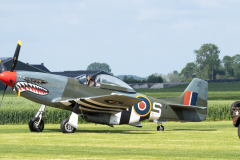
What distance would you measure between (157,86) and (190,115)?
102055 millimetres

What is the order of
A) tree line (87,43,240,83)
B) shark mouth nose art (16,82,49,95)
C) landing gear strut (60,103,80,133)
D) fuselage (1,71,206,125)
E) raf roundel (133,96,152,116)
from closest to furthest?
landing gear strut (60,103,80,133)
shark mouth nose art (16,82,49,95)
fuselage (1,71,206,125)
raf roundel (133,96,152,116)
tree line (87,43,240,83)

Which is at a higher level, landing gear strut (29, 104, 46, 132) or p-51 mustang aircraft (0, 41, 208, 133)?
p-51 mustang aircraft (0, 41, 208, 133)

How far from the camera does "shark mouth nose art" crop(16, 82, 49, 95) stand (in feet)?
56.8

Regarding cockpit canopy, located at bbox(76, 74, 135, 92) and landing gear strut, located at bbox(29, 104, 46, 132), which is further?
cockpit canopy, located at bbox(76, 74, 135, 92)

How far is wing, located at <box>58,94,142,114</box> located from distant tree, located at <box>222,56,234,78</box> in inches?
6157

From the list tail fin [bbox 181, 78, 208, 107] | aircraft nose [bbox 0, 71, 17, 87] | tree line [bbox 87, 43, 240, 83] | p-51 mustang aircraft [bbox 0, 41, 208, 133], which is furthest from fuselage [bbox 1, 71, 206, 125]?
tree line [bbox 87, 43, 240, 83]

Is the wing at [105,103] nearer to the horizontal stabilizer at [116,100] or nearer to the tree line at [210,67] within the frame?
the horizontal stabilizer at [116,100]

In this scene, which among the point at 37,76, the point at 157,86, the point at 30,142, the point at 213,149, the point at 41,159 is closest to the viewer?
the point at 41,159

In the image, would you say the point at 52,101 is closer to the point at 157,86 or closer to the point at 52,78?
the point at 52,78

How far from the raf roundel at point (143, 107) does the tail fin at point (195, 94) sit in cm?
251

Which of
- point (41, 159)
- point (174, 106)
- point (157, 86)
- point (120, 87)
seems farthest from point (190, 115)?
point (157, 86)

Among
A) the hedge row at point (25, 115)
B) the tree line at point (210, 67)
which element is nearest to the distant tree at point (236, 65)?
the tree line at point (210, 67)

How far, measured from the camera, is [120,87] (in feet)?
60.6

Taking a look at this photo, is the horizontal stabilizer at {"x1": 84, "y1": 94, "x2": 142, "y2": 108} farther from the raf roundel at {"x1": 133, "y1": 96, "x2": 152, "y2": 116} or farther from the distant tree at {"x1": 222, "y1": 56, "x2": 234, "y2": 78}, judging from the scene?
the distant tree at {"x1": 222, "y1": 56, "x2": 234, "y2": 78}
